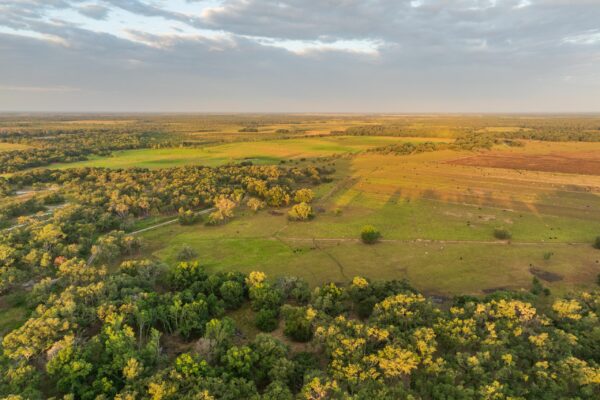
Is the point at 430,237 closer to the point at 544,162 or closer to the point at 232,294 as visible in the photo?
the point at 232,294

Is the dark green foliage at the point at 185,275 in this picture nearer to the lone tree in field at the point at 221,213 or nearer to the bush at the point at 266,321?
the bush at the point at 266,321

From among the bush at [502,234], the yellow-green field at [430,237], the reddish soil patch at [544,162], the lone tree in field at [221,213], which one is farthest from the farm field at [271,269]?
the reddish soil patch at [544,162]

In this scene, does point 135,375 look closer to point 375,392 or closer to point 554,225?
point 375,392

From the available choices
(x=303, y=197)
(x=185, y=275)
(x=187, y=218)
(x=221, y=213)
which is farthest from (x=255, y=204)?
(x=185, y=275)

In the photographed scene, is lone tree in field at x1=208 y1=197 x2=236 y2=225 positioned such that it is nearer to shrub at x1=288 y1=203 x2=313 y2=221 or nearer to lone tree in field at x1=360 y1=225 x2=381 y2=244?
shrub at x1=288 y1=203 x2=313 y2=221

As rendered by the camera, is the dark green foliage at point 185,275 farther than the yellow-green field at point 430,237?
No

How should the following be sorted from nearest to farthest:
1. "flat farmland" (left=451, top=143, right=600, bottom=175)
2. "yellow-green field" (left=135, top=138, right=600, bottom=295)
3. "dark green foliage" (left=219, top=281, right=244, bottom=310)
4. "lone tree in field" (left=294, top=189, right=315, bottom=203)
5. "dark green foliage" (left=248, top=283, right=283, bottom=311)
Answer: "dark green foliage" (left=248, top=283, right=283, bottom=311)
"dark green foliage" (left=219, top=281, right=244, bottom=310)
"yellow-green field" (left=135, top=138, right=600, bottom=295)
"lone tree in field" (left=294, top=189, right=315, bottom=203)
"flat farmland" (left=451, top=143, right=600, bottom=175)

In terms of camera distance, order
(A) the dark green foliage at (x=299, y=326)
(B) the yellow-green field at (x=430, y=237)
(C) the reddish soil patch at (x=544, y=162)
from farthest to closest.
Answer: (C) the reddish soil patch at (x=544, y=162) < (B) the yellow-green field at (x=430, y=237) < (A) the dark green foliage at (x=299, y=326)

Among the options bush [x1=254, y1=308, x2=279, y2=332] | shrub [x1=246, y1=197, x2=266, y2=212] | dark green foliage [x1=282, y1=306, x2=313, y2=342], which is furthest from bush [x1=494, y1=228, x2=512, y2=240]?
shrub [x1=246, y1=197, x2=266, y2=212]
